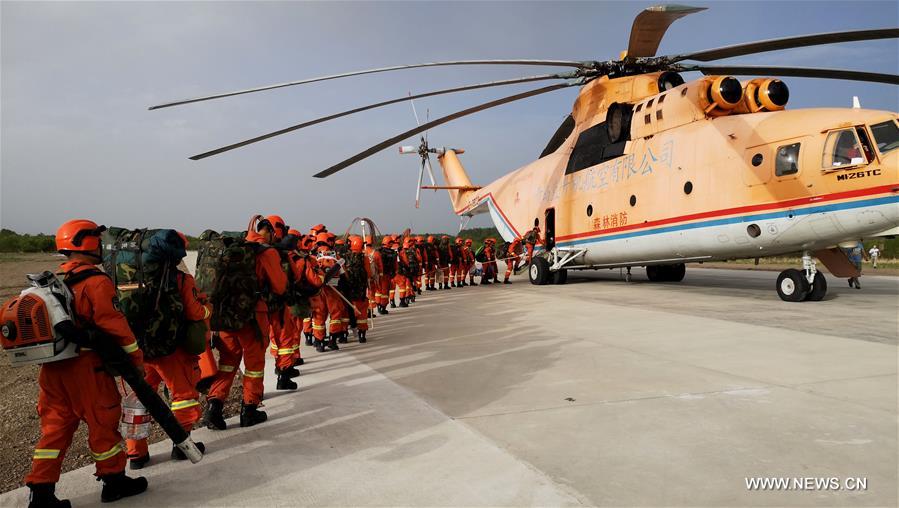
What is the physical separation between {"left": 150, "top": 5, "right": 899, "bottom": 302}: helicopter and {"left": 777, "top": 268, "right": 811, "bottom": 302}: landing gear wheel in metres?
0.03

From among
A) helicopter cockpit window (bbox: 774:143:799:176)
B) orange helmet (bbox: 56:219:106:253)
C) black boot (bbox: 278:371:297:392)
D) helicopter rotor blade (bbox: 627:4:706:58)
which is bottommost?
black boot (bbox: 278:371:297:392)

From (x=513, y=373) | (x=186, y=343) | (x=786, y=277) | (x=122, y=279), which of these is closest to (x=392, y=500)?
(x=186, y=343)

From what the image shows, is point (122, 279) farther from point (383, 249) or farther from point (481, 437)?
point (383, 249)

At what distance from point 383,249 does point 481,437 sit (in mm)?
8787

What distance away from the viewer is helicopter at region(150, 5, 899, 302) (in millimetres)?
8500

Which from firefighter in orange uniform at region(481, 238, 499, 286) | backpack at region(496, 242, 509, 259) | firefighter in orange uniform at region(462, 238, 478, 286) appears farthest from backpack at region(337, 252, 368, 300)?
firefighter in orange uniform at region(481, 238, 499, 286)

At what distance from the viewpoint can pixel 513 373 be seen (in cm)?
555

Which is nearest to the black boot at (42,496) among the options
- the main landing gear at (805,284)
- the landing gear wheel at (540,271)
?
the main landing gear at (805,284)

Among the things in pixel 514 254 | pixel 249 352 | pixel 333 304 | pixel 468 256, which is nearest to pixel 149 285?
pixel 249 352

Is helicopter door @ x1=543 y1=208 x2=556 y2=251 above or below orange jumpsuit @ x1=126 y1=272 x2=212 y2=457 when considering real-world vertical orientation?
above

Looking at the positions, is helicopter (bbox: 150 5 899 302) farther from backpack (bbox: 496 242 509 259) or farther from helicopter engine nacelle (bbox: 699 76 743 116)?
backpack (bbox: 496 242 509 259)

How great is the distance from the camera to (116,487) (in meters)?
3.01

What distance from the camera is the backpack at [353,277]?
807cm

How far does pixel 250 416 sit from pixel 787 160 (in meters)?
9.44
